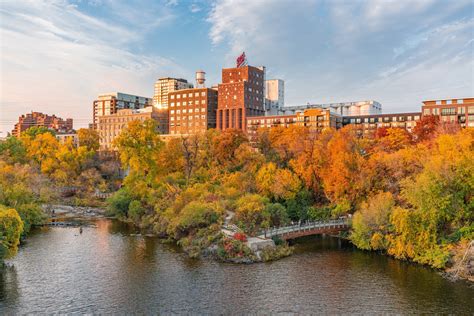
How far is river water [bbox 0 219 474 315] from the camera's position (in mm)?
35969

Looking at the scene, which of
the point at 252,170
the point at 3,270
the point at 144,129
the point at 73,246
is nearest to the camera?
the point at 3,270

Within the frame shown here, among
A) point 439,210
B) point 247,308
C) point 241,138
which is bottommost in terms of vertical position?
point 247,308

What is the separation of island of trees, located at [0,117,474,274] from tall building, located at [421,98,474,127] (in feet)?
79.2

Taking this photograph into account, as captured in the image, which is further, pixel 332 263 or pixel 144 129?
pixel 144 129

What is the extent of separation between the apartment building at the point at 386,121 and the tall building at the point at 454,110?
28.1ft

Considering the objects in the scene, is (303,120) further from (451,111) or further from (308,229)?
(308,229)

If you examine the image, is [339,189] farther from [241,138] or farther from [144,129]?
[144,129]

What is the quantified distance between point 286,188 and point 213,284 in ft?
95.9

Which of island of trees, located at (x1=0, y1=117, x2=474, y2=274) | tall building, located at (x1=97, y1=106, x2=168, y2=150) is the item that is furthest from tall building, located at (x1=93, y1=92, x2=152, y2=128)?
island of trees, located at (x1=0, y1=117, x2=474, y2=274)

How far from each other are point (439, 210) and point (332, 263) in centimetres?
1396

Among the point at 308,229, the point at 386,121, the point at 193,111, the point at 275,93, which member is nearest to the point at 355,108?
the point at 386,121

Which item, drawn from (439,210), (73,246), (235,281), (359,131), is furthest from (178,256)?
(359,131)

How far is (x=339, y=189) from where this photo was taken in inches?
2542

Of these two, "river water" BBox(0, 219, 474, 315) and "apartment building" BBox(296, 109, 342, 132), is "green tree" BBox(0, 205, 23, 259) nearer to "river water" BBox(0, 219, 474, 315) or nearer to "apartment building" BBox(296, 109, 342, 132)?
"river water" BBox(0, 219, 474, 315)
